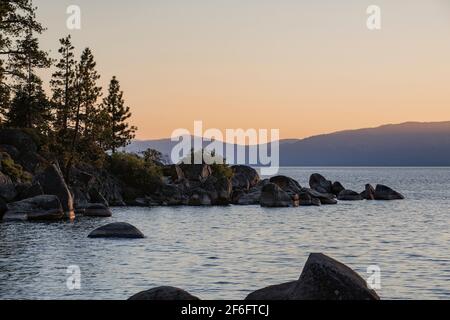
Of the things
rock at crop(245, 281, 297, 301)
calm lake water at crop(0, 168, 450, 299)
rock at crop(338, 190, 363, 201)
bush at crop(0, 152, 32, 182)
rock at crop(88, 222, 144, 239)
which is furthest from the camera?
rock at crop(338, 190, 363, 201)

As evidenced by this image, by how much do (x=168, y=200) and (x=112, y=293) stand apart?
66062mm

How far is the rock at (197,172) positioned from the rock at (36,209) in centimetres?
4163

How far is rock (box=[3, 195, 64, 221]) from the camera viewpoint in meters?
54.5

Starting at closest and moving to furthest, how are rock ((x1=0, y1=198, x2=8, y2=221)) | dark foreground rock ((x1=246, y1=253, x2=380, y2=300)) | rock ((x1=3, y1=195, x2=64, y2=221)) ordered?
dark foreground rock ((x1=246, y1=253, x2=380, y2=300)), rock ((x1=3, y1=195, x2=64, y2=221)), rock ((x1=0, y1=198, x2=8, y2=221))

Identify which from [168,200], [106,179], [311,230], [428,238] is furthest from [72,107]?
[428,238]

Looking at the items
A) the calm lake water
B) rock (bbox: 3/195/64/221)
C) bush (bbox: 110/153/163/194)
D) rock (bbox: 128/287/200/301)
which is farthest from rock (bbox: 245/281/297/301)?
bush (bbox: 110/153/163/194)

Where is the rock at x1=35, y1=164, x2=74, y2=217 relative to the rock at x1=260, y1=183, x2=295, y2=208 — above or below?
above

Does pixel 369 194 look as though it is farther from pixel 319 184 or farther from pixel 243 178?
pixel 243 178

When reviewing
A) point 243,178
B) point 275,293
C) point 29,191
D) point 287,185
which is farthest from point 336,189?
point 275,293

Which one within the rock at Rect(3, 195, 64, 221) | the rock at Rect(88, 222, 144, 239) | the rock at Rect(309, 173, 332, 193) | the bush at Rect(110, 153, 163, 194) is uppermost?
the bush at Rect(110, 153, 163, 194)

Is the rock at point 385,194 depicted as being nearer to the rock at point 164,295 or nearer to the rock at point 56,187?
the rock at point 56,187

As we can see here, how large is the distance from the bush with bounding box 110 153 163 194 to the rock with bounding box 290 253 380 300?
78.5 m

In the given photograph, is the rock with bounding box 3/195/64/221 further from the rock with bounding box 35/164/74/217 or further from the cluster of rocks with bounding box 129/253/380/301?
the cluster of rocks with bounding box 129/253/380/301

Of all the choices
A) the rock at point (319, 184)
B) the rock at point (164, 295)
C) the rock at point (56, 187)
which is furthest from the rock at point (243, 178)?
the rock at point (164, 295)
